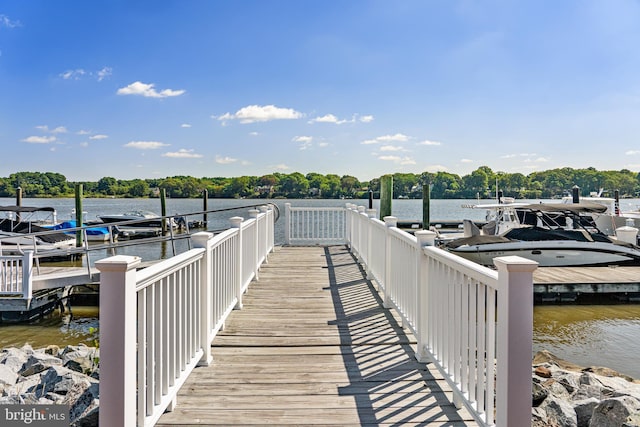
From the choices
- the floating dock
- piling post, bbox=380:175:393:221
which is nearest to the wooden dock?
piling post, bbox=380:175:393:221

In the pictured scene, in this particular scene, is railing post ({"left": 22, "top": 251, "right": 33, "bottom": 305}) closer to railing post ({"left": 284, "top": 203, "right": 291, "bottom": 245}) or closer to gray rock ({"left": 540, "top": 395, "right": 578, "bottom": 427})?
railing post ({"left": 284, "top": 203, "right": 291, "bottom": 245})

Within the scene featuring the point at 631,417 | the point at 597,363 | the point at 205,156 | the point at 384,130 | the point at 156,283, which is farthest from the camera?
the point at 205,156

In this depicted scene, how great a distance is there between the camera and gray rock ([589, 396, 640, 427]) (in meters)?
3.14

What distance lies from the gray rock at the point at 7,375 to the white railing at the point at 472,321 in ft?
13.6

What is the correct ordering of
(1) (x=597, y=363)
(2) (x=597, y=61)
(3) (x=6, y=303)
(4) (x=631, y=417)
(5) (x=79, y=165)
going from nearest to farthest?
1. (4) (x=631, y=417)
2. (1) (x=597, y=363)
3. (3) (x=6, y=303)
4. (2) (x=597, y=61)
5. (5) (x=79, y=165)

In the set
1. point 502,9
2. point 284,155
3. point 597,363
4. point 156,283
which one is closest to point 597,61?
point 502,9

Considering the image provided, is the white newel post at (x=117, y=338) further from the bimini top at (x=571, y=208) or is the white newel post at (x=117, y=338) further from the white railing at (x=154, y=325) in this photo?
the bimini top at (x=571, y=208)

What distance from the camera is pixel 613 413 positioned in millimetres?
3207

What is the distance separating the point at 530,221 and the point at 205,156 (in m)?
43.8

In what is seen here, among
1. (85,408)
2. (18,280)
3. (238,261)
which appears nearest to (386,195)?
(238,261)

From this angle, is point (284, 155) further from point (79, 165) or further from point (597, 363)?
point (597, 363)

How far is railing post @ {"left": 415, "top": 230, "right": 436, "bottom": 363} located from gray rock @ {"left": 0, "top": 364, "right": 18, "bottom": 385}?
166 inches

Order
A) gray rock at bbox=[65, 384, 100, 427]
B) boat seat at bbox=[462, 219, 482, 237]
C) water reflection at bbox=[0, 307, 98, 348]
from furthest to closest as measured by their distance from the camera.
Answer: boat seat at bbox=[462, 219, 482, 237] → water reflection at bbox=[0, 307, 98, 348] → gray rock at bbox=[65, 384, 100, 427]

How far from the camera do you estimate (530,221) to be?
1402 cm
